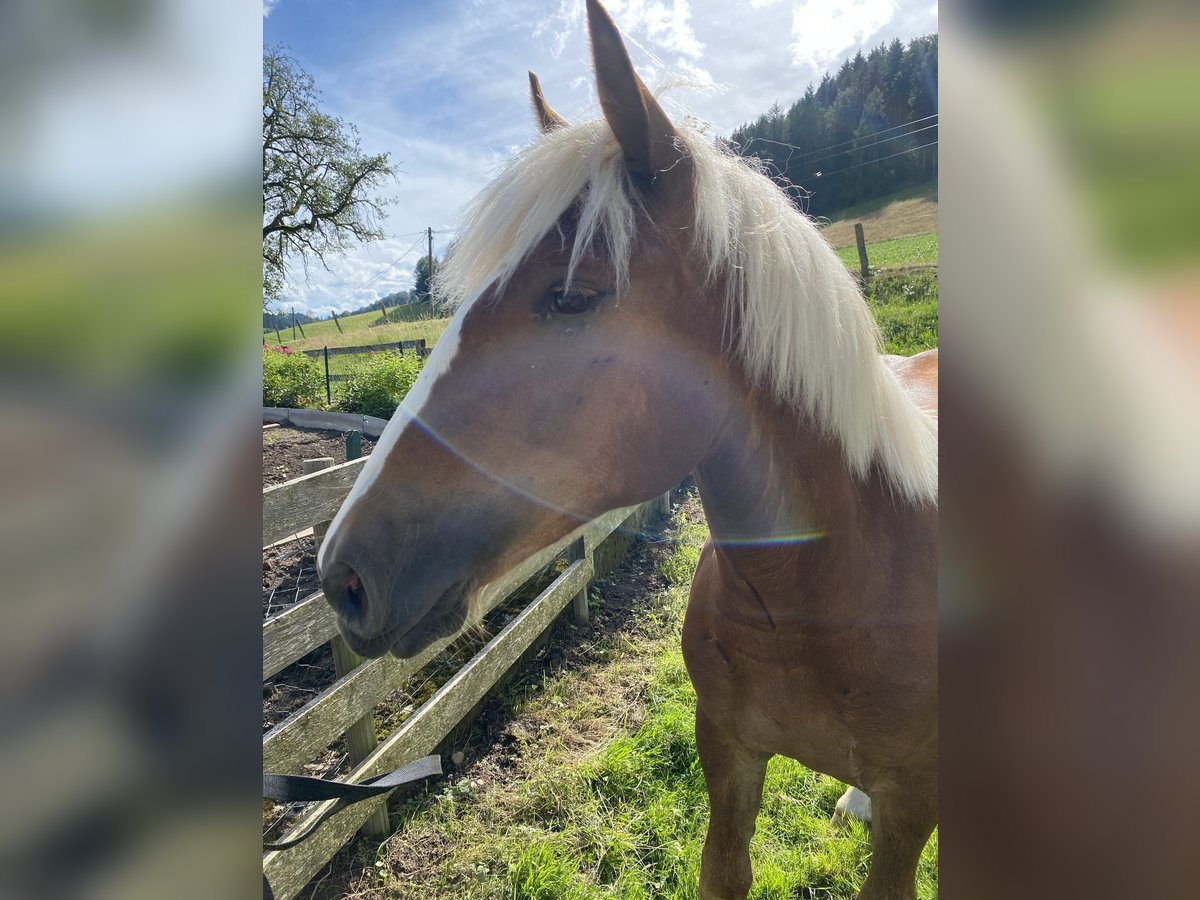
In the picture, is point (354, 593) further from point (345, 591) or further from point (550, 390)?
point (550, 390)

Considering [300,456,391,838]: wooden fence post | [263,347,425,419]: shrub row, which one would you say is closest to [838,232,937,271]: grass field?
[300,456,391,838]: wooden fence post

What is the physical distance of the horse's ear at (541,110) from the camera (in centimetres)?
166

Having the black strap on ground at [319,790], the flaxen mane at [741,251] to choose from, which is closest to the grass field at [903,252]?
the flaxen mane at [741,251]

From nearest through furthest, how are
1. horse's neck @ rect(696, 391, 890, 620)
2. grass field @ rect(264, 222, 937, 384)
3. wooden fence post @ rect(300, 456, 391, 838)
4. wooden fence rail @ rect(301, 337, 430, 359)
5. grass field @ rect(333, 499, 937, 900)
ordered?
horse's neck @ rect(696, 391, 890, 620) < grass field @ rect(264, 222, 937, 384) < grass field @ rect(333, 499, 937, 900) < wooden fence post @ rect(300, 456, 391, 838) < wooden fence rail @ rect(301, 337, 430, 359)

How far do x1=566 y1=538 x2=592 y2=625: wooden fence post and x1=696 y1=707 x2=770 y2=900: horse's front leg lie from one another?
7.52 ft

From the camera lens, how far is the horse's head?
1169 mm

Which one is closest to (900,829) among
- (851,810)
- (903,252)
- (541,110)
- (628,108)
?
(851,810)

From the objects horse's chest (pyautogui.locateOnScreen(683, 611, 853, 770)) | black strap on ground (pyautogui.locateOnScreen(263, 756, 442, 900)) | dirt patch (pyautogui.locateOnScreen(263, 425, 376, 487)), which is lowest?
horse's chest (pyautogui.locateOnScreen(683, 611, 853, 770))

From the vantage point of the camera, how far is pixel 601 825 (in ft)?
8.66

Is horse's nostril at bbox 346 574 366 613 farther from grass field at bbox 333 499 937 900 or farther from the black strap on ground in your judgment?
grass field at bbox 333 499 937 900
